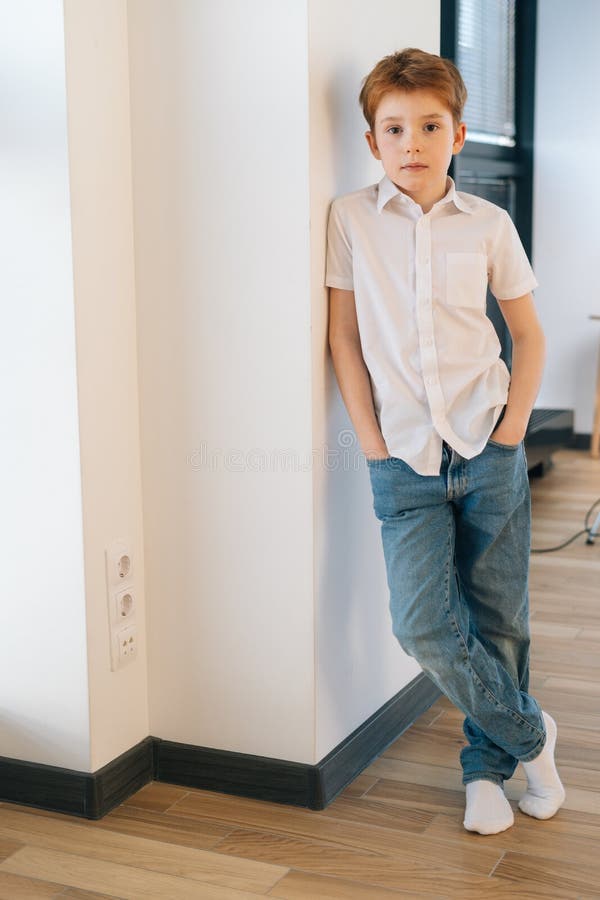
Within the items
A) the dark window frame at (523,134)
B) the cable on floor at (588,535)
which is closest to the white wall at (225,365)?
the cable on floor at (588,535)

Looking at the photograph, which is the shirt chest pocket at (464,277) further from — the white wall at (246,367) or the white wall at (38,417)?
the white wall at (38,417)

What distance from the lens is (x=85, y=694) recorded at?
188 cm

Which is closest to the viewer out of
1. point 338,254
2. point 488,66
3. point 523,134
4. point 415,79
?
point 415,79

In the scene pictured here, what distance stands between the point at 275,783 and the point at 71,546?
0.57m

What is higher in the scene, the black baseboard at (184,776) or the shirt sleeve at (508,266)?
the shirt sleeve at (508,266)

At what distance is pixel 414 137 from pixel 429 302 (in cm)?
27

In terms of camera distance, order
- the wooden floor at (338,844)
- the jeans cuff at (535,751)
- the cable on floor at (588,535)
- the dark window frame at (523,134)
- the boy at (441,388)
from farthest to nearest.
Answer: the dark window frame at (523,134) → the cable on floor at (588,535) → the jeans cuff at (535,751) → the boy at (441,388) → the wooden floor at (338,844)

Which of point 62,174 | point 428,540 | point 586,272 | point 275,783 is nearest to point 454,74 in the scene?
point 62,174

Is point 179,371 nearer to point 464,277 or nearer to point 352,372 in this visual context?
point 352,372

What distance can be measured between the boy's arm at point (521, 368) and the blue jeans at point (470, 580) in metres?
A: 0.04

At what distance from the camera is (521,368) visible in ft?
6.02

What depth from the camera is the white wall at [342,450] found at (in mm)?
1808


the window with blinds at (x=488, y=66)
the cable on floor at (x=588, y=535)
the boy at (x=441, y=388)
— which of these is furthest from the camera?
the window with blinds at (x=488, y=66)

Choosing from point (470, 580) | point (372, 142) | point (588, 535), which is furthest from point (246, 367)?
point (588, 535)
